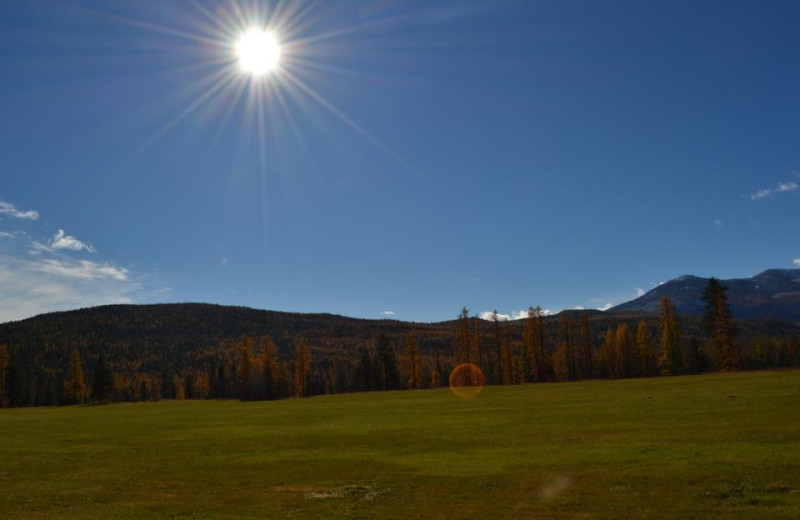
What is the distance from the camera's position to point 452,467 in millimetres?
24969

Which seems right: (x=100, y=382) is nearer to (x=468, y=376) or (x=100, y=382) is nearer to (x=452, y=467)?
(x=468, y=376)

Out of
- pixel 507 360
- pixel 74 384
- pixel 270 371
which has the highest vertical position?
pixel 270 371

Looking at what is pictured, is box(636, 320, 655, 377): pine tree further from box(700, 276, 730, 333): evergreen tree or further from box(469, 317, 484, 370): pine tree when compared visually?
box(469, 317, 484, 370): pine tree

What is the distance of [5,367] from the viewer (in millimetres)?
133125

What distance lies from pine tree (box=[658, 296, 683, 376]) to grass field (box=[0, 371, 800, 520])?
6643 cm

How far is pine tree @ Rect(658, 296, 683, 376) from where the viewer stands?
4281 inches

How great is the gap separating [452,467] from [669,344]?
101880 millimetres

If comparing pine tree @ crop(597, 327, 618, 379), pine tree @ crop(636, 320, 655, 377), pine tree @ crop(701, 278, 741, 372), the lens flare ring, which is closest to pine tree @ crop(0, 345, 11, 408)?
the lens flare ring

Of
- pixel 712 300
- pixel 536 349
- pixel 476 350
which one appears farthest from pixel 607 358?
pixel 712 300

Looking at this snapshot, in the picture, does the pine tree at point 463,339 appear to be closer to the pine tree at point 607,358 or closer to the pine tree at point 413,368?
the pine tree at point 413,368

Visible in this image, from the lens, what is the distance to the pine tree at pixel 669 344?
10875cm

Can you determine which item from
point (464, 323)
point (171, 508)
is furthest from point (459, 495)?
point (464, 323)

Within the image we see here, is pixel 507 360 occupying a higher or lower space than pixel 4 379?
lower

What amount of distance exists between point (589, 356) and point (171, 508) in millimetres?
123422
